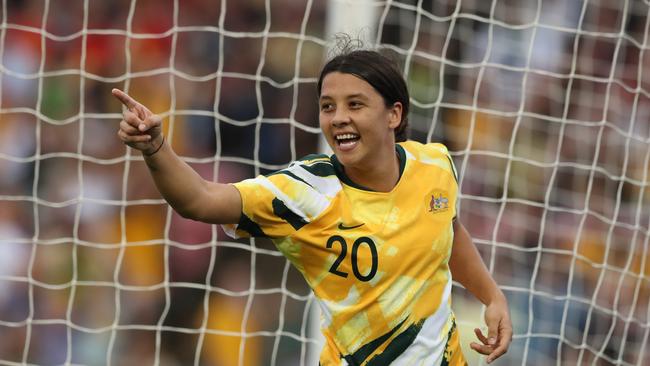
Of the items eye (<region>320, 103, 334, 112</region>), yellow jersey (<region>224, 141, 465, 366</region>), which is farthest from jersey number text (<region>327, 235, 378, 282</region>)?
eye (<region>320, 103, 334, 112</region>)

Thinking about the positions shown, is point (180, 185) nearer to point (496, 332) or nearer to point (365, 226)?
point (365, 226)

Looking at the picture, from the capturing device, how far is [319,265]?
278 centimetres

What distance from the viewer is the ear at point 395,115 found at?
113 inches

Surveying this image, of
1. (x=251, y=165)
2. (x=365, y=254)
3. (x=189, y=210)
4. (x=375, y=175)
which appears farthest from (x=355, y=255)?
(x=251, y=165)

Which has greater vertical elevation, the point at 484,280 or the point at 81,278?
the point at 484,280

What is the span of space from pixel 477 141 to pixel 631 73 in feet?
3.06

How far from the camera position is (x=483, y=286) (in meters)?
3.20

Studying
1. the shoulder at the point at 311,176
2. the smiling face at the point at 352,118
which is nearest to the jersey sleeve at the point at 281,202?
the shoulder at the point at 311,176

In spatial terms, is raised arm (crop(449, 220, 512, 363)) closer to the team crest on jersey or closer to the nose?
the team crest on jersey

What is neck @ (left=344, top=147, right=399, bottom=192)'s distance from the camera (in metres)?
2.82

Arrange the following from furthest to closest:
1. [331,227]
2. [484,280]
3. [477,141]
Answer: [477,141] → [484,280] → [331,227]

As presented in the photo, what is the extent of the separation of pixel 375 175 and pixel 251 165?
2.85m

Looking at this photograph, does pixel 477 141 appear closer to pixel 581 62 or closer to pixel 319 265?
pixel 581 62

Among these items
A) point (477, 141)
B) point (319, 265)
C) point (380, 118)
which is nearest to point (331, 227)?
point (319, 265)
